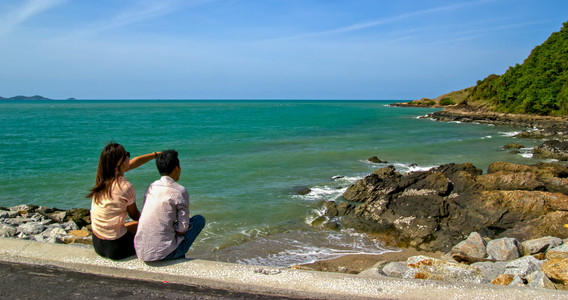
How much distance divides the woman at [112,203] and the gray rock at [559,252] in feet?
20.4

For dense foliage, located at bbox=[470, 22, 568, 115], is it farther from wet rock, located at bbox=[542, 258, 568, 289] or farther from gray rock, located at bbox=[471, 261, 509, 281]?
wet rock, located at bbox=[542, 258, 568, 289]

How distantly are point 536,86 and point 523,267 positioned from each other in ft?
185

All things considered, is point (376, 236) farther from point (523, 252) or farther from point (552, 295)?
point (552, 295)

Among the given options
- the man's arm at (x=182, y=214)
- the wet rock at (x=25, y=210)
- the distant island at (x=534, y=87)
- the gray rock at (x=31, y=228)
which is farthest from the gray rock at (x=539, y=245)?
the distant island at (x=534, y=87)

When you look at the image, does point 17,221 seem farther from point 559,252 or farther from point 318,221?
point 559,252

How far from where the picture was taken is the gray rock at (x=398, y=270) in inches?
208

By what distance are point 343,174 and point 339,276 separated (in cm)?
1455

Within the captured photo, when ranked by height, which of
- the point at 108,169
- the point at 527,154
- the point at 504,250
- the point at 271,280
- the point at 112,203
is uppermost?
the point at 108,169

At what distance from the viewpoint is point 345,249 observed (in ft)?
31.3

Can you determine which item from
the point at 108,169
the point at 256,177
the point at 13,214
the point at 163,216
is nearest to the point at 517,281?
the point at 163,216

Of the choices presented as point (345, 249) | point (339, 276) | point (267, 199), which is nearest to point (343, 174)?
point (267, 199)

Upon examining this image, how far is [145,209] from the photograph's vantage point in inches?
172

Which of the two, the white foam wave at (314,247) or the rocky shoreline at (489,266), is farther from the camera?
the white foam wave at (314,247)

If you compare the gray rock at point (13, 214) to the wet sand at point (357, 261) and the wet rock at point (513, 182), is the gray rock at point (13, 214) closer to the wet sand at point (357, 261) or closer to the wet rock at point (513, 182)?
the wet sand at point (357, 261)
